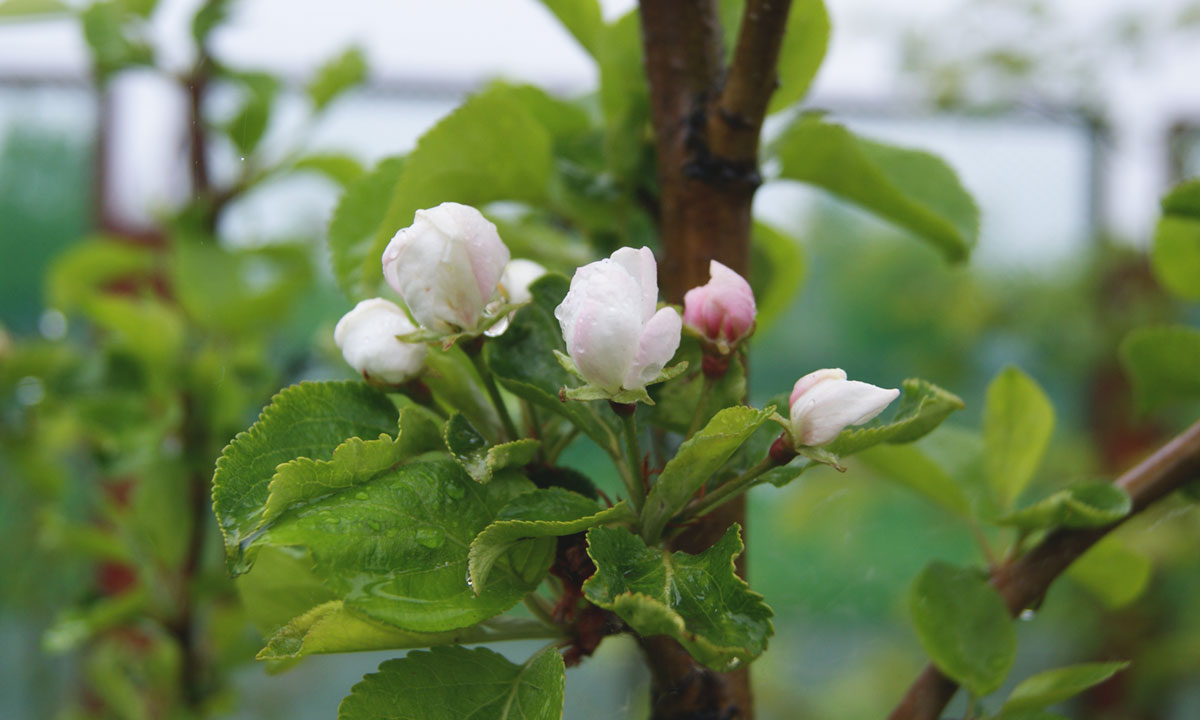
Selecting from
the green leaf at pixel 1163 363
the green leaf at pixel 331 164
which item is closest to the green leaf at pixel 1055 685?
the green leaf at pixel 1163 363

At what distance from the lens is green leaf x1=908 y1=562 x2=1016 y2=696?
12.0 inches

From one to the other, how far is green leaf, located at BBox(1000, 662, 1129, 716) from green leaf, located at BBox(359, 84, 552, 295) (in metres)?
0.23

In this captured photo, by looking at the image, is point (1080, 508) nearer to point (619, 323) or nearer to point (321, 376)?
point (619, 323)

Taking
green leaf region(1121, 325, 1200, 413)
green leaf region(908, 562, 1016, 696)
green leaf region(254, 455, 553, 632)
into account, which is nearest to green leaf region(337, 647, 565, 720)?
green leaf region(254, 455, 553, 632)

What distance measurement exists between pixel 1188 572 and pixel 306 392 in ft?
5.41

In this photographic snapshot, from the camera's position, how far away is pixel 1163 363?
1.22 feet

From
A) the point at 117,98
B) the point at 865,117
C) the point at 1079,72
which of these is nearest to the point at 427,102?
the point at 117,98

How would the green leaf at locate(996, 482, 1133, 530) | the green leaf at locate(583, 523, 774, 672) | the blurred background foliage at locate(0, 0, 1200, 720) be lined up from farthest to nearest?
the blurred background foliage at locate(0, 0, 1200, 720) → the green leaf at locate(996, 482, 1133, 530) → the green leaf at locate(583, 523, 774, 672)

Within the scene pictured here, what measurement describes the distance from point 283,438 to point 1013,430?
0.26m

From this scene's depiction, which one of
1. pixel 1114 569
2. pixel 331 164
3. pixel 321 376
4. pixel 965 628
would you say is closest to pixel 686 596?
pixel 965 628

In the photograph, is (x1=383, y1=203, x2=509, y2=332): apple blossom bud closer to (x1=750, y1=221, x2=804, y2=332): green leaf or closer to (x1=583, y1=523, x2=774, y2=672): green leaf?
(x1=583, y1=523, x2=774, y2=672): green leaf

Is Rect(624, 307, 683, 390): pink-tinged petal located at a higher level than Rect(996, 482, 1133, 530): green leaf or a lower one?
higher

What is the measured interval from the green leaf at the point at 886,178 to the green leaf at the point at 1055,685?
14 cm

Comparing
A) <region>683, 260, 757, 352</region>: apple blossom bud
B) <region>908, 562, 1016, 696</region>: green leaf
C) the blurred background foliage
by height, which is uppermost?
<region>683, 260, 757, 352</region>: apple blossom bud
